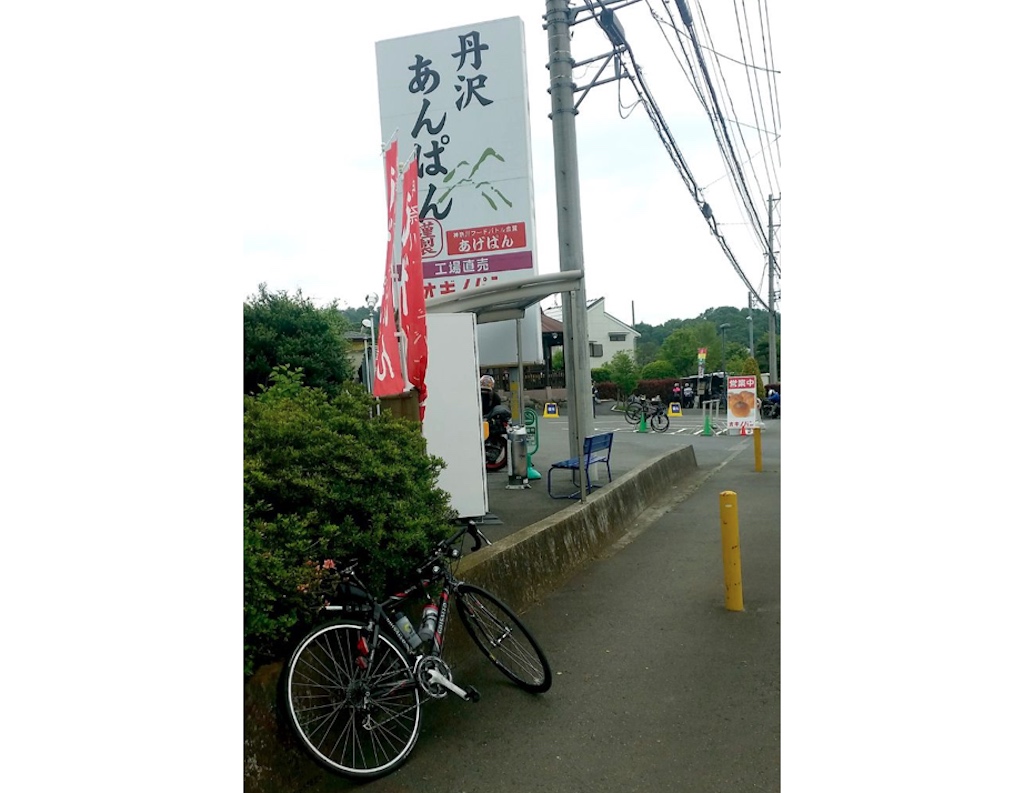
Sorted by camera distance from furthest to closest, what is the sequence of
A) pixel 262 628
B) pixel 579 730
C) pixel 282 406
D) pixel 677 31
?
pixel 677 31 < pixel 282 406 < pixel 579 730 < pixel 262 628

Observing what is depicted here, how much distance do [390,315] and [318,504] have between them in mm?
2170

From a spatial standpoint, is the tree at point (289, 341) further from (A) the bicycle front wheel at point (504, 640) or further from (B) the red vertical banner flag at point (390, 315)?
(A) the bicycle front wheel at point (504, 640)

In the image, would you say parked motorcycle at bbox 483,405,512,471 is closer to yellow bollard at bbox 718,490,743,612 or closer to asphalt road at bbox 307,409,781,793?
asphalt road at bbox 307,409,781,793

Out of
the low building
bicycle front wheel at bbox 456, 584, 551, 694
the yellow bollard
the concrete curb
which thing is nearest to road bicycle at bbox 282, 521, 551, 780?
bicycle front wheel at bbox 456, 584, 551, 694

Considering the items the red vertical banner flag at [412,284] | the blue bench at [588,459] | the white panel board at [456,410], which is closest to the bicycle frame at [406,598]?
the red vertical banner flag at [412,284]

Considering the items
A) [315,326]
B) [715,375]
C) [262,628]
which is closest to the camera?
[262,628]

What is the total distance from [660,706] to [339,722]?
5.19ft

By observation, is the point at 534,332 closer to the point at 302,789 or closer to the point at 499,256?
the point at 499,256

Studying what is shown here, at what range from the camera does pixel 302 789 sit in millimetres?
2967

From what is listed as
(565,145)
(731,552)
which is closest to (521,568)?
(731,552)

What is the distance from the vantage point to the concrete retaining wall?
286 cm

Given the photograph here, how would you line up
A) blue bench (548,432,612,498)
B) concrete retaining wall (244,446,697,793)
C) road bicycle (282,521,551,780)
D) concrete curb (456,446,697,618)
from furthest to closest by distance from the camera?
blue bench (548,432,612,498), concrete curb (456,446,697,618), road bicycle (282,521,551,780), concrete retaining wall (244,446,697,793)

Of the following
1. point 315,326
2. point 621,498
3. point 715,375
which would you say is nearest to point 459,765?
point 621,498

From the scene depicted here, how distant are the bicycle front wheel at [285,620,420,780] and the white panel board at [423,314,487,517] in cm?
311
